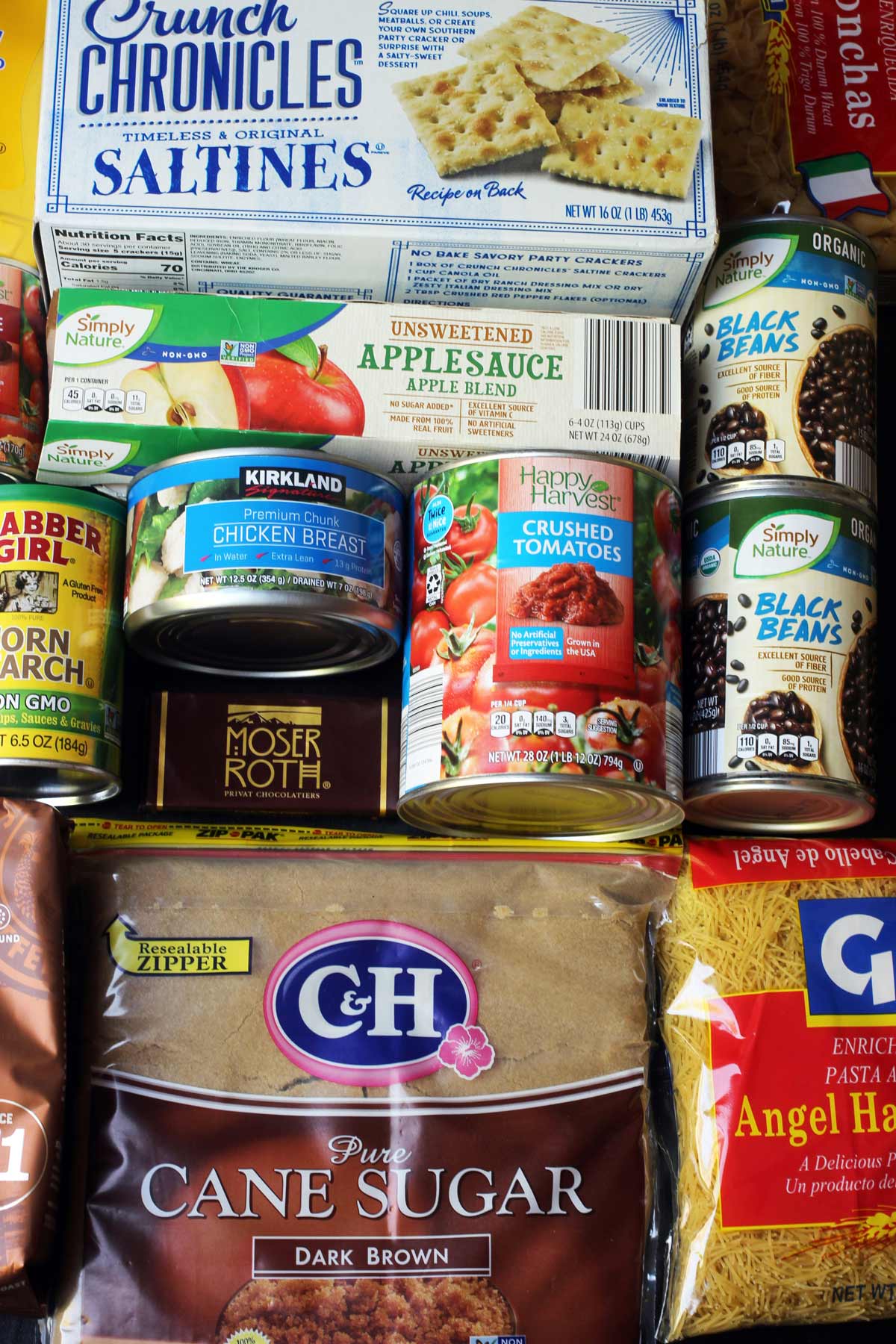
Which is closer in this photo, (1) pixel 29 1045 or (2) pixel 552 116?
(1) pixel 29 1045

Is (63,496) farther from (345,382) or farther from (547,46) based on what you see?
(547,46)

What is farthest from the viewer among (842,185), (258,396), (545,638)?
(842,185)

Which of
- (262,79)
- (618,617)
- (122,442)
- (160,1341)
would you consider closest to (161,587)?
(122,442)

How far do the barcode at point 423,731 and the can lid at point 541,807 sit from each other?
0.05 ft

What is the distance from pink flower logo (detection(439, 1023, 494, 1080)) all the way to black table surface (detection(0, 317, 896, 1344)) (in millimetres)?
282

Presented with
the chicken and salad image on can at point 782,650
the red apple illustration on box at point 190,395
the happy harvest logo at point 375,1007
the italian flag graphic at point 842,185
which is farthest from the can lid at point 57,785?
the italian flag graphic at point 842,185

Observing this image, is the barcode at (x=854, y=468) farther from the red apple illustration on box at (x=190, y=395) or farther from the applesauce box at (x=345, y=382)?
the red apple illustration on box at (x=190, y=395)

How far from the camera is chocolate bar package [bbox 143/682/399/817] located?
1516 mm

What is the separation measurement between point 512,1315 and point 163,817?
0.65m

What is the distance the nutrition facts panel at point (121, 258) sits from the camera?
1.43 meters

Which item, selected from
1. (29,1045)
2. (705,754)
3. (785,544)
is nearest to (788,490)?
(785,544)

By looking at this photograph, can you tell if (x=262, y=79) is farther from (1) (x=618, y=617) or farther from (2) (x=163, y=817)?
(2) (x=163, y=817)

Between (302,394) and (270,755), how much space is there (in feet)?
1.33
